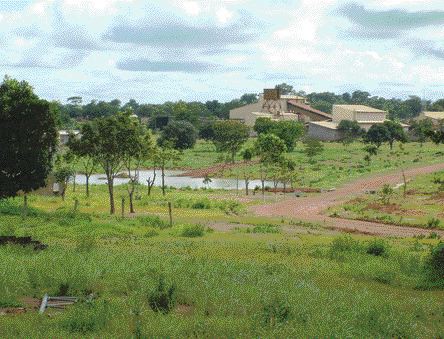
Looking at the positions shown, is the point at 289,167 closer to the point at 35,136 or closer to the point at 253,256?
the point at 35,136

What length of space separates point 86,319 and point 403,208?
143ft

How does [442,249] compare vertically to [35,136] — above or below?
below

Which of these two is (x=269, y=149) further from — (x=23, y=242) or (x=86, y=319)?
(x=86, y=319)

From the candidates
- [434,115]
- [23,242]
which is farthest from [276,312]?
[434,115]

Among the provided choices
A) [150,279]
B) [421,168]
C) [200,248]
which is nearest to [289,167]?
[421,168]

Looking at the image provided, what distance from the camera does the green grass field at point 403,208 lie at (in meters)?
46.7

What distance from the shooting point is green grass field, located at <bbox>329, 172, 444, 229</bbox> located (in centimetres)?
4669

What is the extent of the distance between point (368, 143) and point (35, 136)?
96.0m

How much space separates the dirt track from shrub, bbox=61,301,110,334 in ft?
97.2

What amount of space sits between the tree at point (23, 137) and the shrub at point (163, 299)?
2221 cm

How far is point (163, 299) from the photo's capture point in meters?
14.2

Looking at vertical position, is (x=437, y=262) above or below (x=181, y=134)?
below

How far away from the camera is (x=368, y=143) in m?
125

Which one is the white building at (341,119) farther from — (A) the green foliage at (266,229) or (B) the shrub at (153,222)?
(B) the shrub at (153,222)
